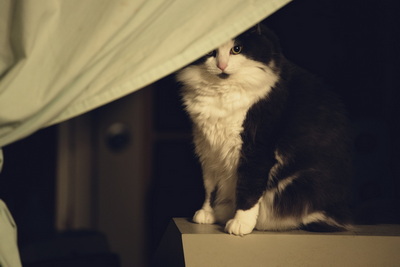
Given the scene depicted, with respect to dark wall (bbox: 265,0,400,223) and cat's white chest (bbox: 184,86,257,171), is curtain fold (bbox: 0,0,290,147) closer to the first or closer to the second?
cat's white chest (bbox: 184,86,257,171)

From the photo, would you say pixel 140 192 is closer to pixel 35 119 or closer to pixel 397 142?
pixel 397 142

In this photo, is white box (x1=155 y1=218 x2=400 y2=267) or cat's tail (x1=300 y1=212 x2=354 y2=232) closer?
white box (x1=155 y1=218 x2=400 y2=267)

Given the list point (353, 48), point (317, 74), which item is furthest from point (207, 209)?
point (353, 48)

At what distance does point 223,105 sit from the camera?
3.77 ft

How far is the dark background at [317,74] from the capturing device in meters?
2.29

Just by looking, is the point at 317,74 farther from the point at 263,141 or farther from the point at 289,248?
the point at 289,248

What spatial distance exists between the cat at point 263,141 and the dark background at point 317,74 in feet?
3.46

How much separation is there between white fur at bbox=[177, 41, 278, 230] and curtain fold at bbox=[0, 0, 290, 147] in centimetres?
23

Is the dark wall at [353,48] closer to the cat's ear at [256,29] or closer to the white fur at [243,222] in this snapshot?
the cat's ear at [256,29]


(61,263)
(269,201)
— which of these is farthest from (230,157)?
(61,263)

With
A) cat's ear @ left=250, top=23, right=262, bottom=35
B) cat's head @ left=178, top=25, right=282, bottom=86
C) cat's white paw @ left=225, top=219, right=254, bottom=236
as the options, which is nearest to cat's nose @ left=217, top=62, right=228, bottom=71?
cat's head @ left=178, top=25, right=282, bottom=86

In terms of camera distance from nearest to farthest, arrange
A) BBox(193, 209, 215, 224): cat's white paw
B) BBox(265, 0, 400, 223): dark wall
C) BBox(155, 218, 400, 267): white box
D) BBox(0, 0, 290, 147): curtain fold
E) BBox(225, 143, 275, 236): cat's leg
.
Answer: BBox(0, 0, 290, 147): curtain fold
BBox(155, 218, 400, 267): white box
BBox(225, 143, 275, 236): cat's leg
BBox(193, 209, 215, 224): cat's white paw
BBox(265, 0, 400, 223): dark wall

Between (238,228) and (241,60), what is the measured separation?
16.4 inches

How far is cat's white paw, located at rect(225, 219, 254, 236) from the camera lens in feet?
3.43
